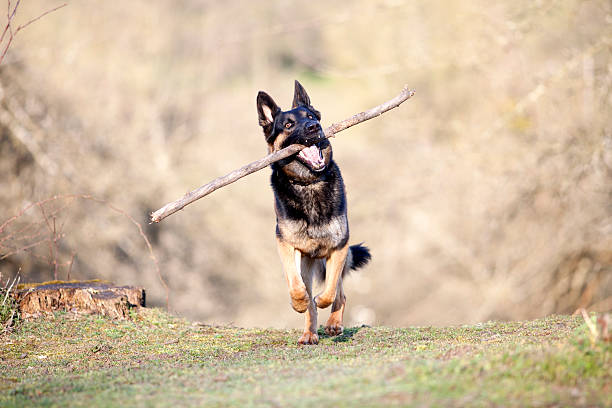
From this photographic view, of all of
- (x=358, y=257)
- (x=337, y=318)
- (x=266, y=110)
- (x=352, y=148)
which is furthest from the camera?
(x=352, y=148)

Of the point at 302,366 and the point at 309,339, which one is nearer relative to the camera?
the point at 302,366

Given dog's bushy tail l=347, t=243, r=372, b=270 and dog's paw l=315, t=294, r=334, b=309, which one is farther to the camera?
dog's bushy tail l=347, t=243, r=372, b=270

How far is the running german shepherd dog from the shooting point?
614 cm

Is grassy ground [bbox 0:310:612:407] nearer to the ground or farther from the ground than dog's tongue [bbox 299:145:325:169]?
nearer to the ground

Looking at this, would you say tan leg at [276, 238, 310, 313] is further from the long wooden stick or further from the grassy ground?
the long wooden stick

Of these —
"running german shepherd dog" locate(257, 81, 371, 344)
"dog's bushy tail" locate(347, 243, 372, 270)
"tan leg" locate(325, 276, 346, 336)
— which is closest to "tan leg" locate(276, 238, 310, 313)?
"running german shepherd dog" locate(257, 81, 371, 344)

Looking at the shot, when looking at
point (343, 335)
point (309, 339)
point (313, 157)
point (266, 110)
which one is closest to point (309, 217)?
point (313, 157)

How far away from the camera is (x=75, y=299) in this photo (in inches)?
285

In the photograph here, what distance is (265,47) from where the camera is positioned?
67.2 feet

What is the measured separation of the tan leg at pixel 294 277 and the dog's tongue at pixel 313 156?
32.2 inches

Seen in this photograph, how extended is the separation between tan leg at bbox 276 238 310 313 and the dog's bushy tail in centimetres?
123

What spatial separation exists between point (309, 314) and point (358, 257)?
1485mm

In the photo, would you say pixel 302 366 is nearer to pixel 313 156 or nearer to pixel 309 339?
pixel 309 339

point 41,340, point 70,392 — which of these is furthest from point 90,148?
point 70,392
